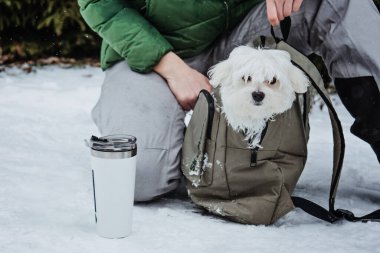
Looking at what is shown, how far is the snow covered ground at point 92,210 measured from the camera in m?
1.58

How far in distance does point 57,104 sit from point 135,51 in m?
1.31

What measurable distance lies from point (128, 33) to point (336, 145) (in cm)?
82

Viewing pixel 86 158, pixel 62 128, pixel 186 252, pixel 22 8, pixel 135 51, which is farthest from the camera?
pixel 22 8

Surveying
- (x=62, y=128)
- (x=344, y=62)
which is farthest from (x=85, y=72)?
(x=344, y=62)

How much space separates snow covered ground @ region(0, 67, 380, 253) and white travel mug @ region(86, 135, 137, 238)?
0.04m

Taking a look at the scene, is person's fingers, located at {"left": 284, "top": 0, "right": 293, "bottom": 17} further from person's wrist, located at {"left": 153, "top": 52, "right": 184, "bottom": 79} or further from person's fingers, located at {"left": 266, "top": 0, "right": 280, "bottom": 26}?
person's wrist, located at {"left": 153, "top": 52, "right": 184, "bottom": 79}

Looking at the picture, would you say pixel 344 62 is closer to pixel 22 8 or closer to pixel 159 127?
pixel 159 127

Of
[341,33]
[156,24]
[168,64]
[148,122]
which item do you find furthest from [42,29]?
[341,33]

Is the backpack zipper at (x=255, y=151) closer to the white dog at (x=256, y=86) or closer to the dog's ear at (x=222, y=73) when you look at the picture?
the white dog at (x=256, y=86)

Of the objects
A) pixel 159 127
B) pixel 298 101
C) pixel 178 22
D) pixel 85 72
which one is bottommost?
pixel 85 72

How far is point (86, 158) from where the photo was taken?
240 cm

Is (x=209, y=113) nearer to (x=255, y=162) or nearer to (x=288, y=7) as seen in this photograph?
(x=255, y=162)

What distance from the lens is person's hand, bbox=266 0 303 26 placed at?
1.84 meters

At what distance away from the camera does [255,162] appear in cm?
175
